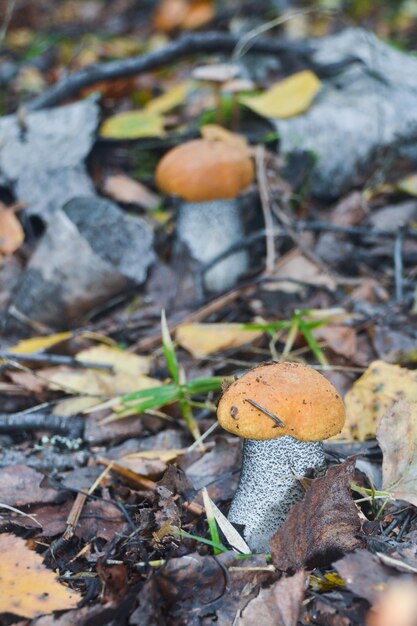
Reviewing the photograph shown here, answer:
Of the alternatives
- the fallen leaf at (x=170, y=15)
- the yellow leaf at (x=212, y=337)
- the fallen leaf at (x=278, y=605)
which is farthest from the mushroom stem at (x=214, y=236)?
the fallen leaf at (x=170, y=15)

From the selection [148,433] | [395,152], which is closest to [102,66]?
[395,152]

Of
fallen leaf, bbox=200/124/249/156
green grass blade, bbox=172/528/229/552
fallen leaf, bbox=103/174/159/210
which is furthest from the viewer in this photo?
fallen leaf, bbox=103/174/159/210

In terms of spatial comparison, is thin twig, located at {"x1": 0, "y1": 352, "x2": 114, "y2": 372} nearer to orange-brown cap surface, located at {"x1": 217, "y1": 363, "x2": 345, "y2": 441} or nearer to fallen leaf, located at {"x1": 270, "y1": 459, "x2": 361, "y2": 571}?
orange-brown cap surface, located at {"x1": 217, "y1": 363, "x2": 345, "y2": 441}

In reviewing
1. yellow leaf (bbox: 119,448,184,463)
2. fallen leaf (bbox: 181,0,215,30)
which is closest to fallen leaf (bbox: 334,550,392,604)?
yellow leaf (bbox: 119,448,184,463)

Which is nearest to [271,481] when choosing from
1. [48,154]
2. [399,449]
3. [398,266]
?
[399,449]

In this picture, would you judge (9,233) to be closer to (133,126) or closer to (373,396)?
(133,126)

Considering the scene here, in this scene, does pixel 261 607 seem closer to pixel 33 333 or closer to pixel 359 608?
pixel 359 608
